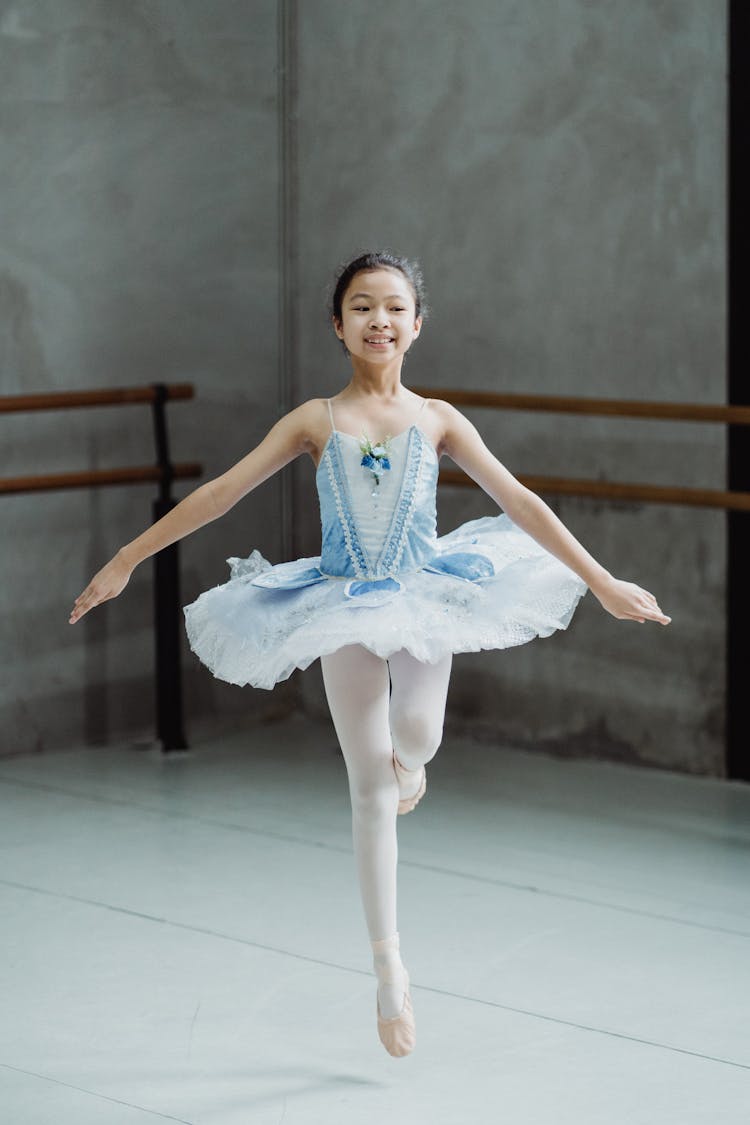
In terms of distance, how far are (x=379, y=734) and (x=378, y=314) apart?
26.1 inches

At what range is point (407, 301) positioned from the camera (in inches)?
113

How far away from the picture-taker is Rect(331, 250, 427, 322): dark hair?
113 inches

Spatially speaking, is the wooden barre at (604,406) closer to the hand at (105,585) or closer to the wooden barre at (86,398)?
the wooden barre at (86,398)

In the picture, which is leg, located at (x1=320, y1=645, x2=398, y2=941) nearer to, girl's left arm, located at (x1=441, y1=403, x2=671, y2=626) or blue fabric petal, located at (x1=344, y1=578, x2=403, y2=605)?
blue fabric petal, located at (x1=344, y1=578, x2=403, y2=605)

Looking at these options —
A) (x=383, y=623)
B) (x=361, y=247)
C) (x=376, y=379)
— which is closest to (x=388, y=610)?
(x=383, y=623)

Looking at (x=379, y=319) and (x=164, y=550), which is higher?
(x=379, y=319)

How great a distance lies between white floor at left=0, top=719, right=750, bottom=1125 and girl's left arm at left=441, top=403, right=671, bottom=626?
774mm

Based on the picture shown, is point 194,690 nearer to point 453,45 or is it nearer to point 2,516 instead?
point 2,516

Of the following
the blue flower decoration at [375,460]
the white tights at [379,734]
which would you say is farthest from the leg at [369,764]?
the blue flower decoration at [375,460]

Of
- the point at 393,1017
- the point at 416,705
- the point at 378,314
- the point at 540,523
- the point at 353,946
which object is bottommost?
the point at 353,946

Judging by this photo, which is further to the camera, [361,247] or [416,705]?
[361,247]

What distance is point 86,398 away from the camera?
5051mm

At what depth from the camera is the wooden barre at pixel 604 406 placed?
4613 millimetres

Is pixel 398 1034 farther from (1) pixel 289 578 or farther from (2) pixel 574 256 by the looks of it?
(2) pixel 574 256
